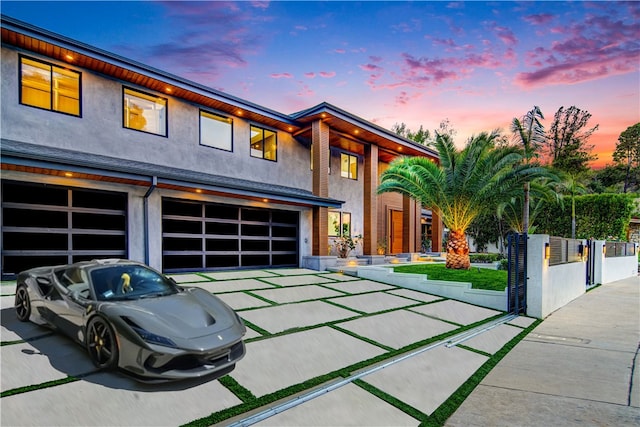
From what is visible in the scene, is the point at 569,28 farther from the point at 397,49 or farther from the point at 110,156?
the point at 110,156

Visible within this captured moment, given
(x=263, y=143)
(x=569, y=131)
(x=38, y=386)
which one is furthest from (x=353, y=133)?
(x=569, y=131)

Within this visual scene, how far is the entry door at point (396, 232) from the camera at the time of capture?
71.0ft

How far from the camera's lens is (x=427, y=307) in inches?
329

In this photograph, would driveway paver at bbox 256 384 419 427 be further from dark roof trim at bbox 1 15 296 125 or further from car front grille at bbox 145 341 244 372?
dark roof trim at bbox 1 15 296 125

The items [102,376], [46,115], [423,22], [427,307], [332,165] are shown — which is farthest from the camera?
[332,165]

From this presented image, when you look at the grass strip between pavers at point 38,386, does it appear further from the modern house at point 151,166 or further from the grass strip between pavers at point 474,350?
the modern house at point 151,166

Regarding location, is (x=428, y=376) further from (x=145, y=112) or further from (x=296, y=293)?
(x=145, y=112)

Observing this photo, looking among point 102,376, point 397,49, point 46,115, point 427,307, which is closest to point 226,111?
point 46,115

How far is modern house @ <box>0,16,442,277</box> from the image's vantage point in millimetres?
8656

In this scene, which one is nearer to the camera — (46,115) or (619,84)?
(46,115)

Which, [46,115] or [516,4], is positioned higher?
[516,4]

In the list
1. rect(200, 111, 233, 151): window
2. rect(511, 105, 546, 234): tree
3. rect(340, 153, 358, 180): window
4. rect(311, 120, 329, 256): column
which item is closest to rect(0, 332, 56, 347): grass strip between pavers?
rect(200, 111, 233, 151): window

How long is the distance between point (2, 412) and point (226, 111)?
1202 centimetres

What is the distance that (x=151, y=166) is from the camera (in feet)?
35.6
